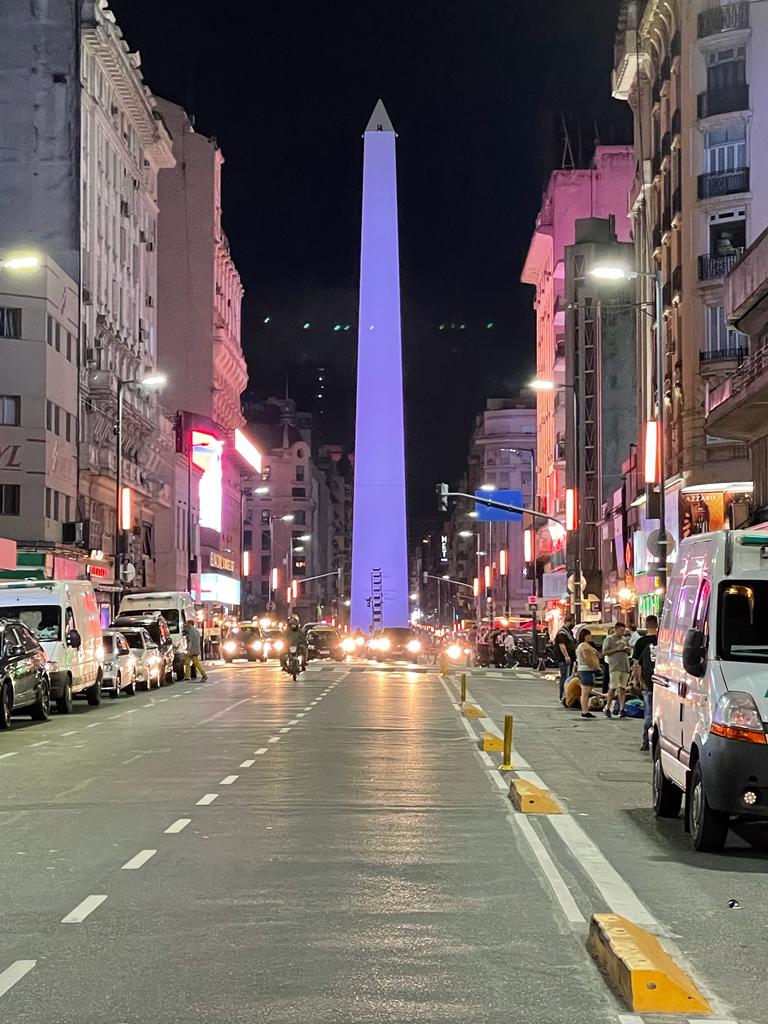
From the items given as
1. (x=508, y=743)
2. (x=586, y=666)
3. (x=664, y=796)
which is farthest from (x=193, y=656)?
(x=664, y=796)

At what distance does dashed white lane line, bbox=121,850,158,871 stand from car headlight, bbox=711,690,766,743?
415 cm

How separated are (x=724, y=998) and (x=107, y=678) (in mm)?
33163

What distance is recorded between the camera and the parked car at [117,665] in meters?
39.9

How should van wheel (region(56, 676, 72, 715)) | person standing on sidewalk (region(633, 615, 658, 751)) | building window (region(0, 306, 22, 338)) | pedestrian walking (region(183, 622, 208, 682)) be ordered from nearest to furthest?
person standing on sidewalk (region(633, 615, 658, 751)) < van wheel (region(56, 676, 72, 715)) < pedestrian walking (region(183, 622, 208, 682)) < building window (region(0, 306, 22, 338))

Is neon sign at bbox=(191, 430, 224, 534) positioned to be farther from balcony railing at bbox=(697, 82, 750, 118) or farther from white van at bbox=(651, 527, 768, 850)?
white van at bbox=(651, 527, 768, 850)

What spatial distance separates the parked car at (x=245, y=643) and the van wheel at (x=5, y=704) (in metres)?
46.8

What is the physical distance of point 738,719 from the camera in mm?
12469

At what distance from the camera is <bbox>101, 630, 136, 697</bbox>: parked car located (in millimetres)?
39938

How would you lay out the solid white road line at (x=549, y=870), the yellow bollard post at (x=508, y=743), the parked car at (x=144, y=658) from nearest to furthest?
the solid white road line at (x=549, y=870) < the yellow bollard post at (x=508, y=743) < the parked car at (x=144, y=658)

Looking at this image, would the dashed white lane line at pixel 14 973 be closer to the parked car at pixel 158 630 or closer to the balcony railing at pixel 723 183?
the parked car at pixel 158 630

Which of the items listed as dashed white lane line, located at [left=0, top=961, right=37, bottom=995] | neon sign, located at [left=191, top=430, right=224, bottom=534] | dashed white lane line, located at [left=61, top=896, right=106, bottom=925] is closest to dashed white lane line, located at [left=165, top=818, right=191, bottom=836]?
dashed white lane line, located at [left=61, top=896, right=106, bottom=925]

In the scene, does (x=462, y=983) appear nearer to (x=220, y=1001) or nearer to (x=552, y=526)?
(x=220, y=1001)

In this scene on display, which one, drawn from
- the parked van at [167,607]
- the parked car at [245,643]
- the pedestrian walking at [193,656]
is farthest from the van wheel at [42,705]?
the parked car at [245,643]

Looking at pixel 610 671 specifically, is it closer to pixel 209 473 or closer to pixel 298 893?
pixel 298 893
